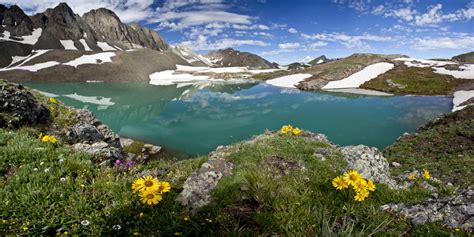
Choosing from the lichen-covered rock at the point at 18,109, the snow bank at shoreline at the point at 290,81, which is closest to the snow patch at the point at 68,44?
the snow bank at shoreline at the point at 290,81

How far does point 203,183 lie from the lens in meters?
6.61

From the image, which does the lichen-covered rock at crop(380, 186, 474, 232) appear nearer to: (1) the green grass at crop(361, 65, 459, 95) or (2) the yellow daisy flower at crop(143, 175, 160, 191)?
(2) the yellow daisy flower at crop(143, 175, 160, 191)

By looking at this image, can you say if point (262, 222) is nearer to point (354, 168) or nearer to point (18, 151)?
point (354, 168)

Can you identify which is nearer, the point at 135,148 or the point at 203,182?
the point at 203,182

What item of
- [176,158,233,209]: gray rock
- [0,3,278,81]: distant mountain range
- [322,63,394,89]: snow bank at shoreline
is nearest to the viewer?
[176,158,233,209]: gray rock

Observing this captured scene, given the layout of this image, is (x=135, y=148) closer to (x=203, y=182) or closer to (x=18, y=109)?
(x=18, y=109)

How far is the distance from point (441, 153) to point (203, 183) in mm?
19471

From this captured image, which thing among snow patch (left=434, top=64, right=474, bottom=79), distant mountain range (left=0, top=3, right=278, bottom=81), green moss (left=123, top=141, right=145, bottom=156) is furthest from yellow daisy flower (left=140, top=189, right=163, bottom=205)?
distant mountain range (left=0, top=3, right=278, bottom=81)

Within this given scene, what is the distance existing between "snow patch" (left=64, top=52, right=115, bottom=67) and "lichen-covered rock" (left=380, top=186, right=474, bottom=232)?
13864cm

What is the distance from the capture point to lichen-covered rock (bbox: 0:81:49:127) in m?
11.0

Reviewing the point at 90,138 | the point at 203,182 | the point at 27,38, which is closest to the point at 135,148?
the point at 90,138

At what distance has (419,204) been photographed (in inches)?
225

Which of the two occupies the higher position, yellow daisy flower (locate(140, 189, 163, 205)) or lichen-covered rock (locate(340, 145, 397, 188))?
yellow daisy flower (locate(140, 189, 163, 205))

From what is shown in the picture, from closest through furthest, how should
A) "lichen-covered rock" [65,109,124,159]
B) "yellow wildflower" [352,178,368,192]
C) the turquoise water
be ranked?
"yellow wildflower" [352,178,368,192]
"lichen-covered rock" [65,109,124,159]
the turquoise water
